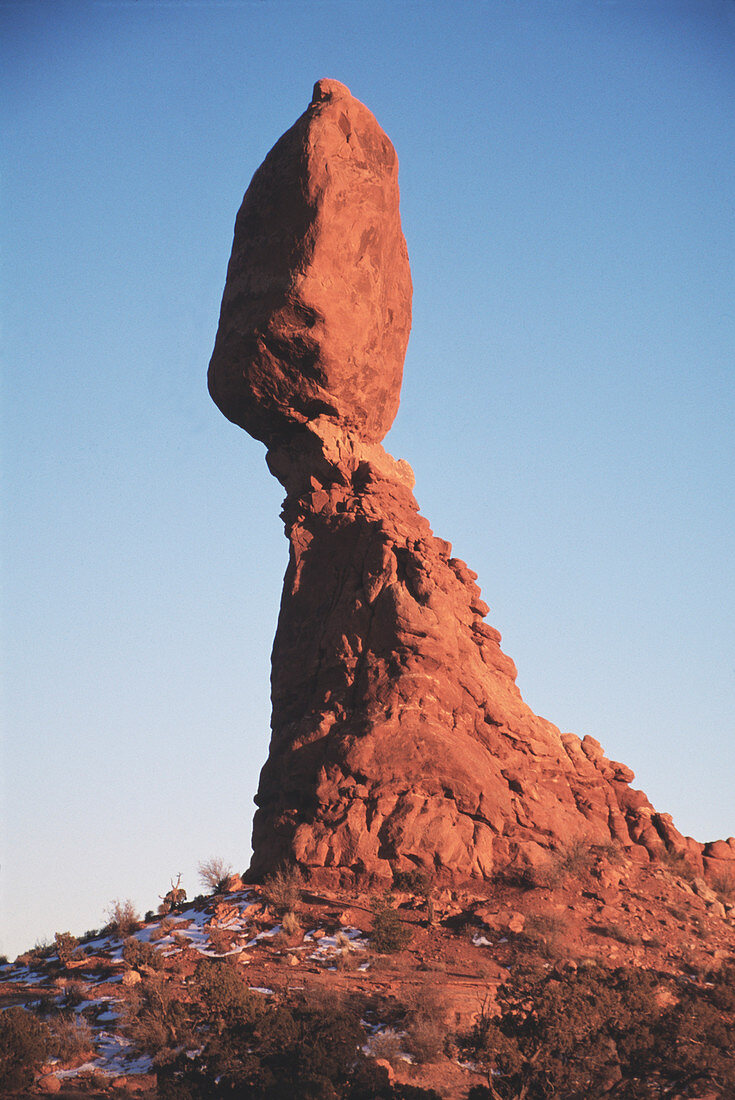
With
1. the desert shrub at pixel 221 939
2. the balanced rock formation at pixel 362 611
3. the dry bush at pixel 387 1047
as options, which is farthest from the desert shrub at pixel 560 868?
the dry bush at pixel 387 1047

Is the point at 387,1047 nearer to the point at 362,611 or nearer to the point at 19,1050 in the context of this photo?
the point at 19,1050

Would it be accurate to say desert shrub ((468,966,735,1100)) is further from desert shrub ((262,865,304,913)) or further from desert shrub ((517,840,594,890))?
desert shrub ((262,865,304,913))

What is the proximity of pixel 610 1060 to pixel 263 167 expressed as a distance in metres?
25.3

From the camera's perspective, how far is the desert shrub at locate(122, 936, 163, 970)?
2119cm

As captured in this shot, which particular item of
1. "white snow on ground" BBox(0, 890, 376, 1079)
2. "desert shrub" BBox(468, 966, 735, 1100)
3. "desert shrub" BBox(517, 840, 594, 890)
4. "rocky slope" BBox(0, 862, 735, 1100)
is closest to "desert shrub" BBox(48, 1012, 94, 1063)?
"rocky slope" BBox(0, 862, 735, 1100)

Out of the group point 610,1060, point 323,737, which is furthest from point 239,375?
point 610,1060

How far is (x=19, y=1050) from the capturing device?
16.3m

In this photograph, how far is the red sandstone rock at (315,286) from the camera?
94.7 feet

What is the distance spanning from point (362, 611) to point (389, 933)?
8.72 m

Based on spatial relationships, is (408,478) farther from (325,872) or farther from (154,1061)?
(154,1061)

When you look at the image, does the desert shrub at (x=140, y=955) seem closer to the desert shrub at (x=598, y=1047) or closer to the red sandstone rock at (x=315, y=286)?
the desert shrub at (x=598, y=1047)

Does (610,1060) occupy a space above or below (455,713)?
below

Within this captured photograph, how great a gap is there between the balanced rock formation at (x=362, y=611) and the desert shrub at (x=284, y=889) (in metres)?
0.47

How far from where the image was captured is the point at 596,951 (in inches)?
866
